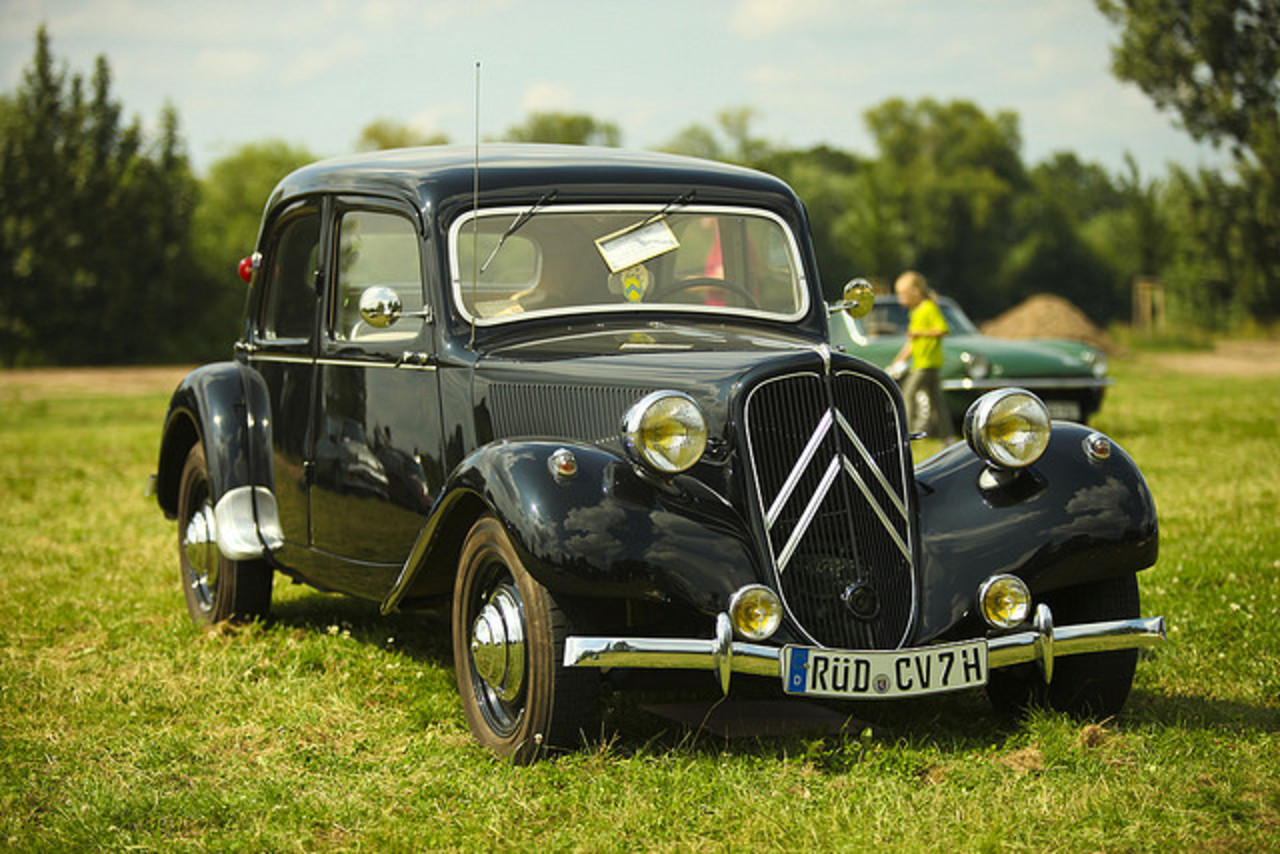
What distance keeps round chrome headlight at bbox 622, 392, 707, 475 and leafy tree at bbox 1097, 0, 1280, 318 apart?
3687cm

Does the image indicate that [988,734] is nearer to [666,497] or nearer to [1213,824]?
[1213,824]

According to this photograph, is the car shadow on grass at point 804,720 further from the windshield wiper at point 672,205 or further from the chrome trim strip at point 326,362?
the windshield wiper at point 672,205

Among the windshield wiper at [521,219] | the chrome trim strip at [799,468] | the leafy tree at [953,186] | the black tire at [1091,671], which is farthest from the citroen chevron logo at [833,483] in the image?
the leafy tree at [953,186]

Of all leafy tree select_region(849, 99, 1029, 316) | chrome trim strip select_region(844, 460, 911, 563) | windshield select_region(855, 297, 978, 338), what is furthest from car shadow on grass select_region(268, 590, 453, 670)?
leafy tree select_region(849, 99, 1029, 316)

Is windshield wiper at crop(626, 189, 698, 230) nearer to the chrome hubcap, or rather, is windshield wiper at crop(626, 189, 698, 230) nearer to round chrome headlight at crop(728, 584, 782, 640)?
the chrome hubcap

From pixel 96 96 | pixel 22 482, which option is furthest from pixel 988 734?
pixel 96 96

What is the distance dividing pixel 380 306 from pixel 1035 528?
230 cm

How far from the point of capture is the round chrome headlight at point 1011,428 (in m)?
4.61

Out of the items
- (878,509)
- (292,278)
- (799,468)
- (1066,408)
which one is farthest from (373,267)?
(1066,408)

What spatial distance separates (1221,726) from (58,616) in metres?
5.16

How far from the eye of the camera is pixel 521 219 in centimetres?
529

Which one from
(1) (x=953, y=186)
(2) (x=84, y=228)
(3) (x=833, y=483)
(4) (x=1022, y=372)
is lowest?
(4) (x=1022, y=372)

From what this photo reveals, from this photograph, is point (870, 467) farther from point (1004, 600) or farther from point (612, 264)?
point (612, 264)

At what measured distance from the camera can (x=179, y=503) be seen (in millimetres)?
7039
